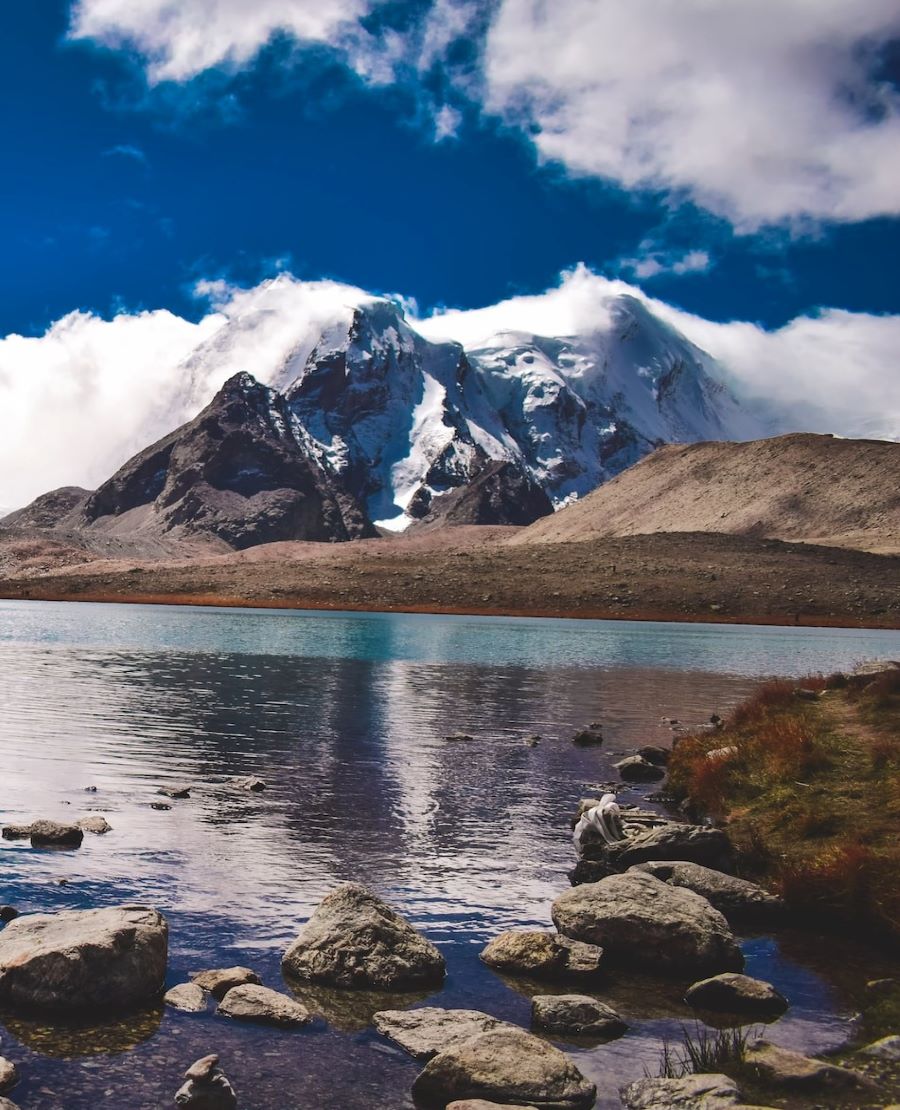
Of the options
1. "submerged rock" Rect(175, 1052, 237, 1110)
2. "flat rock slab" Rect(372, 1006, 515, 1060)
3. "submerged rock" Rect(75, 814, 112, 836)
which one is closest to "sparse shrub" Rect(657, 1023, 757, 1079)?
"flat rock slab" Rect(372, 1006, 515, 1060)

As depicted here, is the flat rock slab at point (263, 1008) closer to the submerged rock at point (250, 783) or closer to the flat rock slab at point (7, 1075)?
the flat rock slab at point (7, 1075)

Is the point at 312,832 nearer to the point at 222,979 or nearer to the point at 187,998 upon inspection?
the point at 222,979

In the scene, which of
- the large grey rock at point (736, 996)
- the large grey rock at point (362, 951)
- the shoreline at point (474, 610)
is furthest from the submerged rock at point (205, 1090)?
the shoreline at point (474, 610)

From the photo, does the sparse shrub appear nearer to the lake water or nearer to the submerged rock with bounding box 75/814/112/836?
the lake water

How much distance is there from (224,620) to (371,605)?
172 ft

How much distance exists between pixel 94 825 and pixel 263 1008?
10.5 metres

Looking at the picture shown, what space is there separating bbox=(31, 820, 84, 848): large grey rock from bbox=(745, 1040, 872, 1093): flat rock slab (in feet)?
45.3

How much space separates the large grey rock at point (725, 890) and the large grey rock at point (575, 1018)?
4.88 m

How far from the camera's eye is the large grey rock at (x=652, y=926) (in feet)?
49.3

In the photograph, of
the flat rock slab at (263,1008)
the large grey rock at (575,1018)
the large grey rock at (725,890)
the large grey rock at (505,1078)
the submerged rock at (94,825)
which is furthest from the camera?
the submerged rock at (94,825)

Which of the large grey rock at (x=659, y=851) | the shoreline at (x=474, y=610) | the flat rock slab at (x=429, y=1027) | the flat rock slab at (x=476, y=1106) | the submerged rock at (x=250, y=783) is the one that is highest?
the shoreline at (x=474, y=610)

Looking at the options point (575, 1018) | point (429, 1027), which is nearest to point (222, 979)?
point (429, 1027)

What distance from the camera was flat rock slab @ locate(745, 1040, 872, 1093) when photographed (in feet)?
36.3

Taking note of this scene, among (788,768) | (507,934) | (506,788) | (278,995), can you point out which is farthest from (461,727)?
(278,995)
